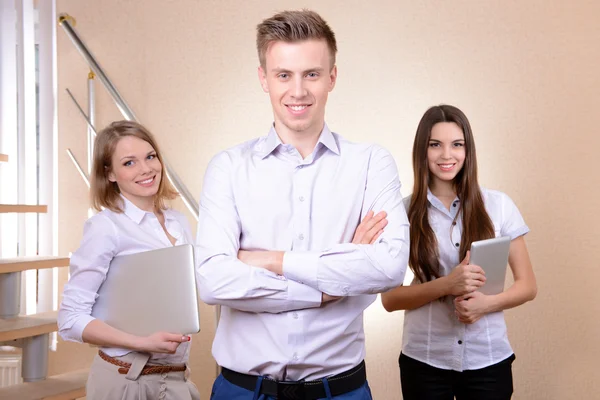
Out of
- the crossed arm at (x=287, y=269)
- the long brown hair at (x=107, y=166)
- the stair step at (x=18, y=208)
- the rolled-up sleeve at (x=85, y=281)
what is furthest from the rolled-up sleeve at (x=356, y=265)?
the stair step at (x=18, y=208)

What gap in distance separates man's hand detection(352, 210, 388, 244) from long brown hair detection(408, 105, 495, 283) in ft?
2.06

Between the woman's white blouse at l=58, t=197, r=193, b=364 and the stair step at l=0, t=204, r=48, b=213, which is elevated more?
the stair step at l=0, t=204, r=48, b=213

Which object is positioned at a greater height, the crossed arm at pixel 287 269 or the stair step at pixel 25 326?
the crossed arm at pixel 287 269

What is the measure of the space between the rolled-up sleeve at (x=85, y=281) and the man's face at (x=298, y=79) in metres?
0.77

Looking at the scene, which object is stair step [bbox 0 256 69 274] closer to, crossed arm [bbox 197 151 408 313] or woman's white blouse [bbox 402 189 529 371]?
crossed arm [bbox 197 151 408 313]

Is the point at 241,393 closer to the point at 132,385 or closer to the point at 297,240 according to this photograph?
the point at 297,240

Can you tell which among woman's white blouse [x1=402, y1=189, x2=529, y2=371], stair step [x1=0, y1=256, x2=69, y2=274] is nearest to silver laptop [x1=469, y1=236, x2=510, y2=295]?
woman's white blouse [x1=402, y1=189, x2=529, y2=371]

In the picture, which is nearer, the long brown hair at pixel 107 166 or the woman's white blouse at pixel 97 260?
the woman's white blouse at pixel 97 260

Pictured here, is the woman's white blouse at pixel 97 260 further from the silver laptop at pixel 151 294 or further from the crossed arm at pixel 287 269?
the crossed arm at pixel 287 269

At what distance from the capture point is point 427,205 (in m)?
2.21

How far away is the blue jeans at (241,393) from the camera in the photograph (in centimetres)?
143

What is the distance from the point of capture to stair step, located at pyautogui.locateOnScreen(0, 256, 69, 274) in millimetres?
2590

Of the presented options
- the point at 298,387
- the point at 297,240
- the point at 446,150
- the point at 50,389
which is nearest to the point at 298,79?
the point at 297,240

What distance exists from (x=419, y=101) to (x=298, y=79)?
2.04m
